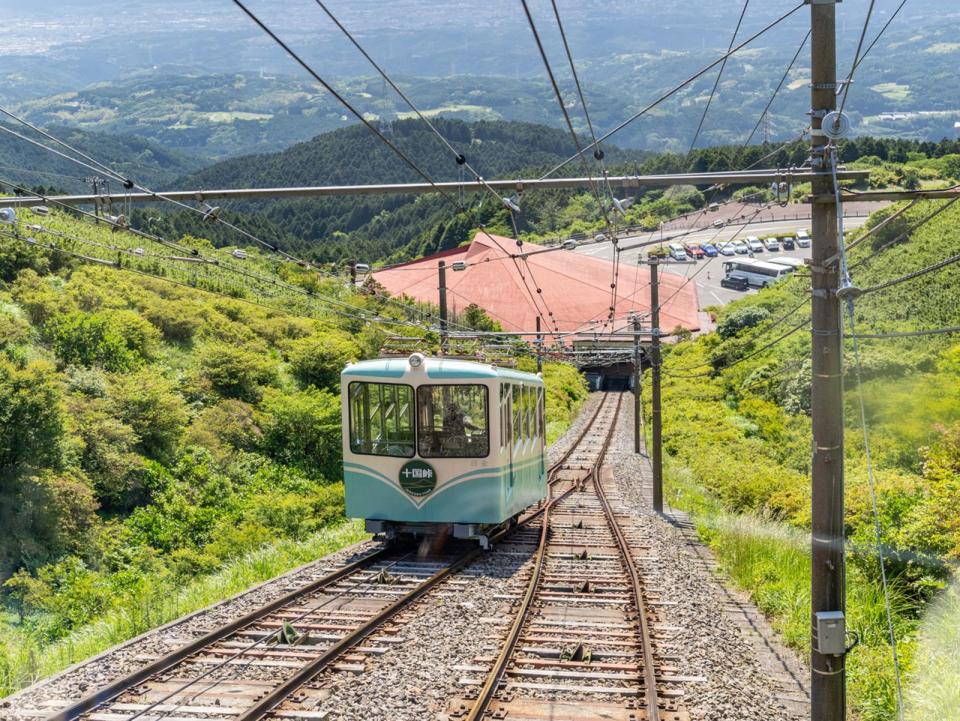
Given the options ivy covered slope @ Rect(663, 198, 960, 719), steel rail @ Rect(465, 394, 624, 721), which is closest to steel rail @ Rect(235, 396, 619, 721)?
steel rail @ Rect(465, 394, 624, 721)

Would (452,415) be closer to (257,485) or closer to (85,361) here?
(257,485)

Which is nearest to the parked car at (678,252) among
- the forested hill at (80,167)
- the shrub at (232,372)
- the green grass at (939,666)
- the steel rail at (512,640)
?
the forested hill at (80,167)

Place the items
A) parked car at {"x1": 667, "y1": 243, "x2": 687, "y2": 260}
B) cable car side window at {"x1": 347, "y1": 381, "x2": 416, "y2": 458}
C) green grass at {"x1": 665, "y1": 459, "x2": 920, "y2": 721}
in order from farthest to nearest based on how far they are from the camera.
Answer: parked car at {"x1": 667, "y1": 243, "x2": 687, "y2": 260}, cable car side window at {"x1": 347, "y1": 381, "x2": 416, "y2": 458}, green grass at {"x1": 665, "y1": 459, "x2": 920, "y2": 721}

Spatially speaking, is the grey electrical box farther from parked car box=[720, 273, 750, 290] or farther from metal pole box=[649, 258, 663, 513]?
parked car box=[720, 273, 750, 290]

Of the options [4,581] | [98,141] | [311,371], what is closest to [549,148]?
[98,141]

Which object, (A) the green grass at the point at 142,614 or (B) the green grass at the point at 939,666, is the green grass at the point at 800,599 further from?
(A) the green grass at the point at 142,614

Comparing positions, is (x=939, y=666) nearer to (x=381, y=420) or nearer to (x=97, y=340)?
(x=381, y=420)
